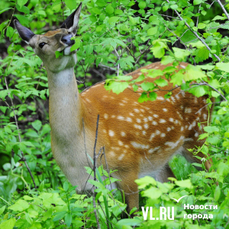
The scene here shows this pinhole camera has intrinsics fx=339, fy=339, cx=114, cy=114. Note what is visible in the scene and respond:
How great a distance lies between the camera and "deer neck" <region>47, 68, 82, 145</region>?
306 cm

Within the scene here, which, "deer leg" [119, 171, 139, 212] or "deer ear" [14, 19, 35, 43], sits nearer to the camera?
"deer ear" [14, 19, 35, 43]

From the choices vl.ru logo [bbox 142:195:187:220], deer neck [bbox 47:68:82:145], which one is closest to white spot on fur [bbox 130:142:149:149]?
deer neck [bbox 47:68:82:145]

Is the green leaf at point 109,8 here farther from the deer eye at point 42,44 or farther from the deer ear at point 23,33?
the deer ear at point 23,33

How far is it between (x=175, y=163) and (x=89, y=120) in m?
1.70

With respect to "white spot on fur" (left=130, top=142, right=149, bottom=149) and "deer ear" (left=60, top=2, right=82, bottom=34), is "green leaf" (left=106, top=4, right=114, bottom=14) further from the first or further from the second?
"white spot on fur" (left=130, top=142, right=149, bottom=149)

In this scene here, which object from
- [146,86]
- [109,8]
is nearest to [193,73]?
[146,86]

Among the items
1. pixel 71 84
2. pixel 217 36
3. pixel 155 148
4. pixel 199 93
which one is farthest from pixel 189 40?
pixel 155 148

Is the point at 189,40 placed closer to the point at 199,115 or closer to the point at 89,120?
the point at 89,120

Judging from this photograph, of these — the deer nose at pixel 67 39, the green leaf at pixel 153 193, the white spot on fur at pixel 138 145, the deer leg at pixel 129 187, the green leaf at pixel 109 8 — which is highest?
the green leaf at pixel 109 8

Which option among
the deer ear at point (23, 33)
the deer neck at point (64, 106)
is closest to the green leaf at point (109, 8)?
the deer neck at point (64, 106)

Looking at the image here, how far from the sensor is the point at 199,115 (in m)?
4.09

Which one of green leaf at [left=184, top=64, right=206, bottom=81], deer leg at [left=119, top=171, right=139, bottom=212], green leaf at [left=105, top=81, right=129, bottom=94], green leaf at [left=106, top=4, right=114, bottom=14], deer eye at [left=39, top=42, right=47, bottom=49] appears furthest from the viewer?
deer leg at [left=119, top=171, right=139, bottom=212]

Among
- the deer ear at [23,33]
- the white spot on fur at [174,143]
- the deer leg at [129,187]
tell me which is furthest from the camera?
the white spot on fur at [174,143]

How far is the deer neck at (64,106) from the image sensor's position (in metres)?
3.06
